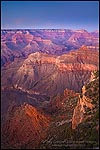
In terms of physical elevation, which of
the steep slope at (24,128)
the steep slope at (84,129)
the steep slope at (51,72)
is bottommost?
the steep slope at (24,128)

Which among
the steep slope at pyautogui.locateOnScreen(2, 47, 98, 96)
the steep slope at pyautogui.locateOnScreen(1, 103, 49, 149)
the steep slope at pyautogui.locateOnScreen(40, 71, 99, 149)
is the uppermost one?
the steep slope at pyautogui.locateOnScreen(2, 47, 98, 96)

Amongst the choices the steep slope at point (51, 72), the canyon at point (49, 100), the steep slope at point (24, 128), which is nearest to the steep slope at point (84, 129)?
the canyon at point (49, 100)

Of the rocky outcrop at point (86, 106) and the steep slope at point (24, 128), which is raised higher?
the rocky outcrop at point (86, 106)

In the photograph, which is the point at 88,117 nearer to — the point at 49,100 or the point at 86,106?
the point at 86,106

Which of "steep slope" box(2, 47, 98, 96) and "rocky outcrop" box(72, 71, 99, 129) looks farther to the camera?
"steep slope" box(2, 47, 98, 96)

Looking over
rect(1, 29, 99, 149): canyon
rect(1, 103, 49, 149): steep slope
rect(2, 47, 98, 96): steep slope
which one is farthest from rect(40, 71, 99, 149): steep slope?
rect(2, 47, 98, 96): steep slope

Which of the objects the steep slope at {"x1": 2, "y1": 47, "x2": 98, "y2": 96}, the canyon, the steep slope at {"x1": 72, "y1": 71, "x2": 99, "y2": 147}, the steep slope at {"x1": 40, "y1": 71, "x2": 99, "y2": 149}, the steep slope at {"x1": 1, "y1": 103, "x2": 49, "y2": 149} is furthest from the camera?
the steep slope at {"x1": 2, "y1": 47, "x2": 98, "y2": 96}

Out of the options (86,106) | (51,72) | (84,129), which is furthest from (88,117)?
(51,72)

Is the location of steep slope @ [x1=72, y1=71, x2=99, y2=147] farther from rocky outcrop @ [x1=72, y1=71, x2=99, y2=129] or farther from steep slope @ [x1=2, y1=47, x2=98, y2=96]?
steep slope @ [x1=2, y1=47, x2=98, y2=96]

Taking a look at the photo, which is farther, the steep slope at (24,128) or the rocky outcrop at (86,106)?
the steep slope at (24,128)

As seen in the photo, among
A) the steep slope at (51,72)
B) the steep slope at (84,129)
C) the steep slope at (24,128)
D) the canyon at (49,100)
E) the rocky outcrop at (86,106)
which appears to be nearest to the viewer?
the steep slope at (84,129)

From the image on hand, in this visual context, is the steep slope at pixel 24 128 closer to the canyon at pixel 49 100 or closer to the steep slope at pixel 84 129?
the canyon at pixel 49 100
